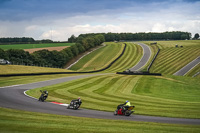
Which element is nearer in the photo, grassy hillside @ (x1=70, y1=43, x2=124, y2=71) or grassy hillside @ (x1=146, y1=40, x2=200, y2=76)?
grassy hillside @ (x1=146, y1=40, x2=200, y2=76)

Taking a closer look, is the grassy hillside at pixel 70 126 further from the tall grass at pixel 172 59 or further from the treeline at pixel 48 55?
the tall grass at pixel 172 59

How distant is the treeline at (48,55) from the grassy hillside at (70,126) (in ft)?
224

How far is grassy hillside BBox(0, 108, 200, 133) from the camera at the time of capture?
15023mm

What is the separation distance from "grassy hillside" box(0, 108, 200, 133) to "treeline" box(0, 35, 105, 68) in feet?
224

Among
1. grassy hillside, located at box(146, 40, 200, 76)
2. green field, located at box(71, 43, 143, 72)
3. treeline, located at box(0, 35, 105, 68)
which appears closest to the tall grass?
grassy hillside, located at box(146, 40, 200, 76)

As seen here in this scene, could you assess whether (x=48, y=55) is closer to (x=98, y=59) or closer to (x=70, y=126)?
(x=98, y=59)

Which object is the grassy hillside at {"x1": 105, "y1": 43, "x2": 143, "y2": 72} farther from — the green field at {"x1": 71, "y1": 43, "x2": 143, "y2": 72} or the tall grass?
the tall grass

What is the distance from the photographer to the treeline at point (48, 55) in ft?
299

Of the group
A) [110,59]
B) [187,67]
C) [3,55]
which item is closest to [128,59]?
[110,59]

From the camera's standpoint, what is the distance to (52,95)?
3316 centimetres

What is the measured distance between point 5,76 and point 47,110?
1250 inches

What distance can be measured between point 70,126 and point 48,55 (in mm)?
98295

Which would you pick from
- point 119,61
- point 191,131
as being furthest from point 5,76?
point 119,61

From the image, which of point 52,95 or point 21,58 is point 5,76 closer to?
point 52,95
